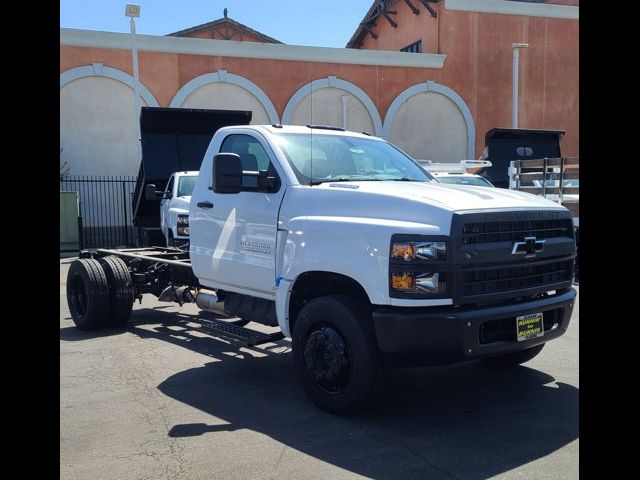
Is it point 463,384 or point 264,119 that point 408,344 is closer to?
point 463,384

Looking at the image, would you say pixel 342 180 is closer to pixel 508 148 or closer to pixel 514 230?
pixel 514 230

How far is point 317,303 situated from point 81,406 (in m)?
2.17

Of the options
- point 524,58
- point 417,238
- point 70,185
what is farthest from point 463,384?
point 524,58

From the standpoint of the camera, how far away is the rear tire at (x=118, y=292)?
811 centimetres

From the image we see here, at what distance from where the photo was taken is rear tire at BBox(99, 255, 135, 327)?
26.6ft

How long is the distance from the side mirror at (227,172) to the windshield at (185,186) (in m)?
7.87

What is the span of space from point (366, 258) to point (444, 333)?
740 mm

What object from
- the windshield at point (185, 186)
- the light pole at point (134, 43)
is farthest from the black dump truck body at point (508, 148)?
the light pole at point (134, 43)

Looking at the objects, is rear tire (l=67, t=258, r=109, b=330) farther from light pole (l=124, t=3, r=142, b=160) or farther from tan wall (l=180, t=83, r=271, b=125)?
tan wall (l=180, t=83, r=271, b=125)

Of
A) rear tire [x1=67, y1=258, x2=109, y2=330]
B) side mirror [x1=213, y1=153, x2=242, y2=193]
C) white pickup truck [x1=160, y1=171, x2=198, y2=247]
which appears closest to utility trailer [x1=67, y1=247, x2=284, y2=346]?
rear tire [x1=67, y1=258, x2=109, y2=330]

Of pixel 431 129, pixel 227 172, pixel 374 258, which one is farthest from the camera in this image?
pixel 431 129

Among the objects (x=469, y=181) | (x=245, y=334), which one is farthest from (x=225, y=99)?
(x=245, y=334)

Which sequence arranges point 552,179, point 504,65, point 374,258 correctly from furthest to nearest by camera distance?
point 504,65, point 552,179, point 374,258

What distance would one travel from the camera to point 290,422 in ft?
16.0
